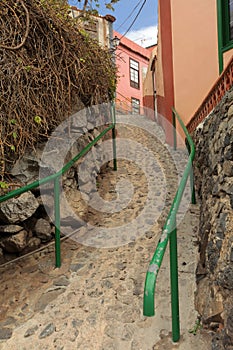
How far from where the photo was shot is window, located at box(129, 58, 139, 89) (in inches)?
616

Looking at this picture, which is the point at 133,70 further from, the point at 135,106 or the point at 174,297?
the point at 174,297

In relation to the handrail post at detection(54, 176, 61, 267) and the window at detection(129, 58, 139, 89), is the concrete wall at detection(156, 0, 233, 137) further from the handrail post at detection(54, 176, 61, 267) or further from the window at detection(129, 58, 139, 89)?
the window at detection(129, 58, 139, 89)

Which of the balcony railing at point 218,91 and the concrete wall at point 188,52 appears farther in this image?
the concrete wall at point 188,52

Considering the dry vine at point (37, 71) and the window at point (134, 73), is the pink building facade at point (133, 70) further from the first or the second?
the dry vine at point (37, 71)

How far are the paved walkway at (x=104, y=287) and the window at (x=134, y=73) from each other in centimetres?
1320

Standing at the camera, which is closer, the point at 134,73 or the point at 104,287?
the point at 104,287

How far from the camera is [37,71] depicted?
305 cm

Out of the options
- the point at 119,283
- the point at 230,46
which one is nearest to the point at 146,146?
the point at 230,46

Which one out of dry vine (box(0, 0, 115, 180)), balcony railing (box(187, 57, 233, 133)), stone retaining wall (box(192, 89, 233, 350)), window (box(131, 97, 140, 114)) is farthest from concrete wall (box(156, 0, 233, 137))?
window (box(131, 97, 140, 114))

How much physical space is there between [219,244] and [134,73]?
15.5 meters

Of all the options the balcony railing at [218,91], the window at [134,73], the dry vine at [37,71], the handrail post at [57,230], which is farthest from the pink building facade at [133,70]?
the handrail post at [57,230]

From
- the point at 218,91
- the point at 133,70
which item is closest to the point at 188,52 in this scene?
the point at 218,91

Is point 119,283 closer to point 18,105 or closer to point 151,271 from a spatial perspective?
point 151,271

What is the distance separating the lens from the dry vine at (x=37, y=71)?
2.83 m
